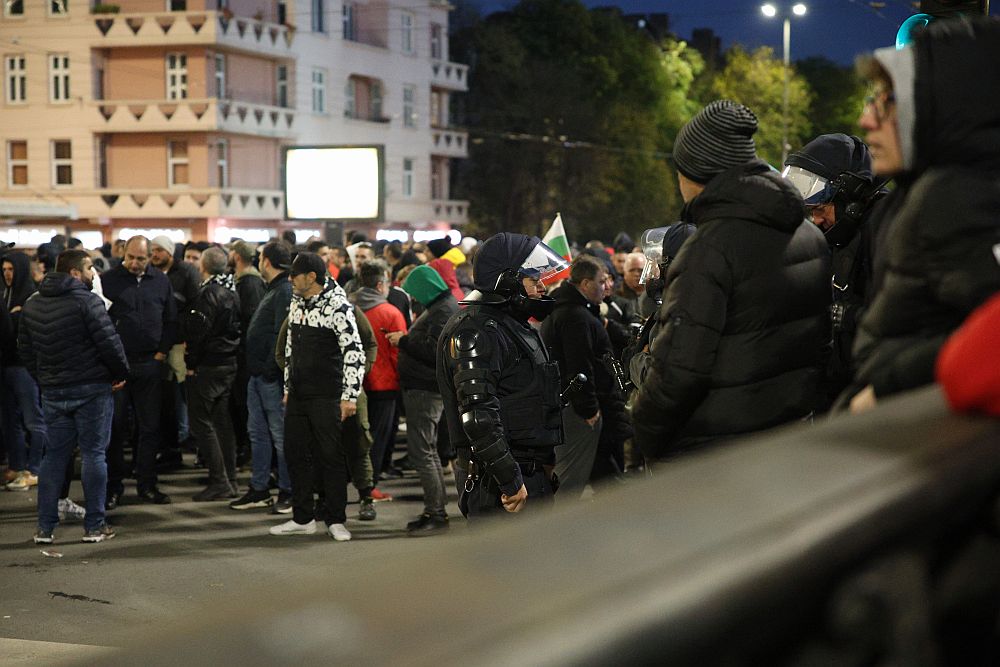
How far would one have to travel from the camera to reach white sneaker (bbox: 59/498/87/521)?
37.3 ft

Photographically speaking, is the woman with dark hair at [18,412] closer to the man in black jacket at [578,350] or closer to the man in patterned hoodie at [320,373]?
the man in patterned hoodie at [320,373]

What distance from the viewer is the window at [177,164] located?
4941cm

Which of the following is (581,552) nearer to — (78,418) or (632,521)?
(632,521)

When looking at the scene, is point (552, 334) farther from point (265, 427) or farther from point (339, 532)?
point (265, 427)

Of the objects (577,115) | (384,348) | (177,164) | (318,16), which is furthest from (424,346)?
(577,115)

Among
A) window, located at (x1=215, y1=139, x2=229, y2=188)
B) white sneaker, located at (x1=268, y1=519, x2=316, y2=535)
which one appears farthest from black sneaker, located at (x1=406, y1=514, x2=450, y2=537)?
window, located at (x1=215, y1=139, x2=229, y2=188)

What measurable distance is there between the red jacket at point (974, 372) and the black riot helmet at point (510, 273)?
5068 millimetres

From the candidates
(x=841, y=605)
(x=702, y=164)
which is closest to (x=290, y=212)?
(x=702, y=164)

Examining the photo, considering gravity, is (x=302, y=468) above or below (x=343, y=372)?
below

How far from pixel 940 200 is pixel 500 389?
4070mm

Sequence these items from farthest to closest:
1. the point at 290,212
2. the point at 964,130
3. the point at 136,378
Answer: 1. the point at 290,212
2. the point at 136,378
3. the point at 964,130

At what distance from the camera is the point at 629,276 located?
40.5 feet

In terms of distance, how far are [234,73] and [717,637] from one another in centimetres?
5059

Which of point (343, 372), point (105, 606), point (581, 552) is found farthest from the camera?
point (343, 372)
